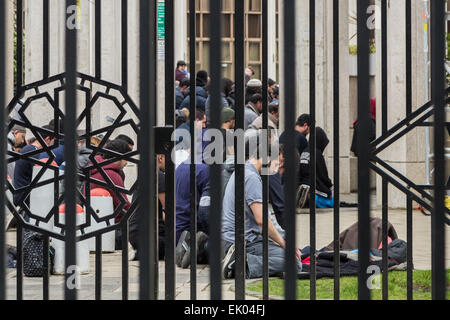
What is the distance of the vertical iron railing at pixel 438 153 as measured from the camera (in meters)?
1.70

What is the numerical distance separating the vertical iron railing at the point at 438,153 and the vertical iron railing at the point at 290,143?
0.26m

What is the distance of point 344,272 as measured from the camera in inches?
285

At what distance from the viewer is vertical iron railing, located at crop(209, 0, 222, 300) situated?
5.61ft

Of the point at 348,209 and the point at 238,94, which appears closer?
the point at 238,94

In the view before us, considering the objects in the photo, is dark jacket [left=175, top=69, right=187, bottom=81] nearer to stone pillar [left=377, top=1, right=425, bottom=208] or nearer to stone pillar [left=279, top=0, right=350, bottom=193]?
stone pillar [left=279, top=0, right=350, bottom=193]

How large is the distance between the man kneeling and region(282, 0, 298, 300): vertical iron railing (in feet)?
17.8

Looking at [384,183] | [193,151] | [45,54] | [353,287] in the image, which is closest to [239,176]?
[193,151]

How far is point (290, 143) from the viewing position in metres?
1.71

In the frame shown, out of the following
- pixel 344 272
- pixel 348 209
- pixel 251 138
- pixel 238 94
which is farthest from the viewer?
pixel 348 209

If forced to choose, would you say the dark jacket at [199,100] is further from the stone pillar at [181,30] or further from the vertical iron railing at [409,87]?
the vertical iron railing at [409,87]

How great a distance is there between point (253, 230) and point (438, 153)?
5.82m
